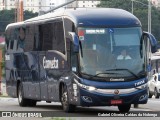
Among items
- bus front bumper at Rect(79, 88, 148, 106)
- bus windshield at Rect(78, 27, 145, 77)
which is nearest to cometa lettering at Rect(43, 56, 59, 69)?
bus windshield at Rect(78, 27, 145, 77)

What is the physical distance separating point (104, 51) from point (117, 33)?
2.37 ft

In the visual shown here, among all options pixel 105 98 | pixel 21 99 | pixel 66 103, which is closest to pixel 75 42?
pixel 105 98

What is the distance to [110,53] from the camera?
26.0 m

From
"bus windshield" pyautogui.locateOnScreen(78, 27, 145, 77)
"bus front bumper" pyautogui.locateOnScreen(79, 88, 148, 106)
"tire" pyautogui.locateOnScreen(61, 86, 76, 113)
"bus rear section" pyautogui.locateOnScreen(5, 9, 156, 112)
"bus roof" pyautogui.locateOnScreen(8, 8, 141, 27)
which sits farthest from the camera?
"tire" pyautogui.locateOnScreen(61, 86, 76, 113)

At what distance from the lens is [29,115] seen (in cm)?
2659

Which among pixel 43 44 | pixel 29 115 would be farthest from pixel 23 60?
pixel 29 115

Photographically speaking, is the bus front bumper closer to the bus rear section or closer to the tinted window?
the bus rear section

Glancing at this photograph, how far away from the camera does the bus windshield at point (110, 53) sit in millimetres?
25906

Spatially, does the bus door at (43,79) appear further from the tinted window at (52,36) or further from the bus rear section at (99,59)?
the bus rear section at (99,59)

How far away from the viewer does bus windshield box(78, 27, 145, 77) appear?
85.0 feet

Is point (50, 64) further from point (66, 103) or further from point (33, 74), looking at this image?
point (33, 74)

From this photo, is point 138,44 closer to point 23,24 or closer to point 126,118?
point 126,118

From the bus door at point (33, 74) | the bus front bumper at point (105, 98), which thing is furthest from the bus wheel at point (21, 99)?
the bus front bumper at point (105, 98)

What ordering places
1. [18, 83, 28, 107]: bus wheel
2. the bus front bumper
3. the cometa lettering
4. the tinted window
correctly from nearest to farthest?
1. the bus front bumper
2. the tinted window
3. the cometa lettering
4. [18, 83, 28, 107]: bus wheel
